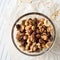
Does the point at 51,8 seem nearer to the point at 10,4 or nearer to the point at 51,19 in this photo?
the point at 51,19

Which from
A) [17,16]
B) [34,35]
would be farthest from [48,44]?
[17,16]

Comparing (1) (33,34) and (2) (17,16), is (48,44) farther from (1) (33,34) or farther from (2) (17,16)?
(2) (17,16)

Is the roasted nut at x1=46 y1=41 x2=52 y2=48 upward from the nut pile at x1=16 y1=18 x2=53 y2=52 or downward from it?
downward

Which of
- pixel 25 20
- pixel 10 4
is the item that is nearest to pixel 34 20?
pixel 25 20
